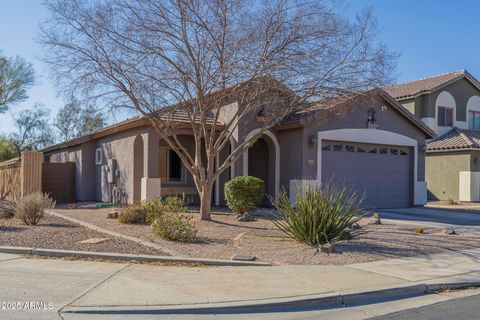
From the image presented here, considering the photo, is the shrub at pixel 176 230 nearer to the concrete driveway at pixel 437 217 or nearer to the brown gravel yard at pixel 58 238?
the brown gravel yard at pixel 58 238

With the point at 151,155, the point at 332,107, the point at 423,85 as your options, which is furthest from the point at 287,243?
the point at 423,85

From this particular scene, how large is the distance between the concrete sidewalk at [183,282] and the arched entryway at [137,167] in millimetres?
10588

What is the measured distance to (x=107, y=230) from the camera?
1326 cm

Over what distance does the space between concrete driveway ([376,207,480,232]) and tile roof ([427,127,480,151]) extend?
666 centimetres

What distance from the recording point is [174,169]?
2216 centimetres

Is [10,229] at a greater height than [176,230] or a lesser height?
lesser

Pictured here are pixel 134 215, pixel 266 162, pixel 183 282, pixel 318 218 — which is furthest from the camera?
pixel 266 162

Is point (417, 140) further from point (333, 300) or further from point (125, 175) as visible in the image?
point (333, 300)

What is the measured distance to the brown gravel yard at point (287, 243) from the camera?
10.2 m

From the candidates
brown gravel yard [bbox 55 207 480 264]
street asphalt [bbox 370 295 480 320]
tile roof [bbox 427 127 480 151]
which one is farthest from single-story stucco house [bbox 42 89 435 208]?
street asphalt [bbox 370 295 480 320]

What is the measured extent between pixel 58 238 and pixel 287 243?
207 inches

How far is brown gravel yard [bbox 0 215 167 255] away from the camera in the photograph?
10.4m

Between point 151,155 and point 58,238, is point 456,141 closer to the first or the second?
point 151,155

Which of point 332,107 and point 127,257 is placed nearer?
point 127,257
